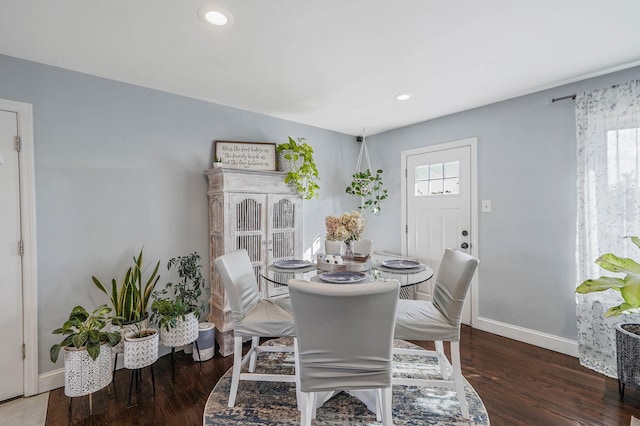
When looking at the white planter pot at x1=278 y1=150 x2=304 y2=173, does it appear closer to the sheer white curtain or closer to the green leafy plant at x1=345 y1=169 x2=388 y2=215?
the green leafy plant at x1=345 y1=169 x2=388 y2=215

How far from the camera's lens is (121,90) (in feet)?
8.24

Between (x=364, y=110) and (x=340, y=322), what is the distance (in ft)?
8.15

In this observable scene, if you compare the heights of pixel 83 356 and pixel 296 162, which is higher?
pixel 296 162

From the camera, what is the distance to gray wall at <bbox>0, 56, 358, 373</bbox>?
221cm

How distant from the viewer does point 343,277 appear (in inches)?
77.5

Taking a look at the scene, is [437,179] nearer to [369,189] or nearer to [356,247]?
[369,189]

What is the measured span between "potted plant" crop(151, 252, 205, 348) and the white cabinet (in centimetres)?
26

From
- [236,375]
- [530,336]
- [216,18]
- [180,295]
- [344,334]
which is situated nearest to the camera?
[344,334]

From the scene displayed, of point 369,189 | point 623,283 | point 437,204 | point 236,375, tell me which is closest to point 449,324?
point 623,283

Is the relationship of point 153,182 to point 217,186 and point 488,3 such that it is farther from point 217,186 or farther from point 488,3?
point 488,3

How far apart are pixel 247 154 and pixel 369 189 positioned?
1.75 metres

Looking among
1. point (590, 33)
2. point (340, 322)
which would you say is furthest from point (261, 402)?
point (590, 33)

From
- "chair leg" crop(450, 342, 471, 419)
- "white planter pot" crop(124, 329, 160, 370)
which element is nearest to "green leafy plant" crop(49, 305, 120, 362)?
"white planter pot" crop(124, 329, 160, 370)

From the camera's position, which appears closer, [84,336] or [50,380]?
[84,336]
